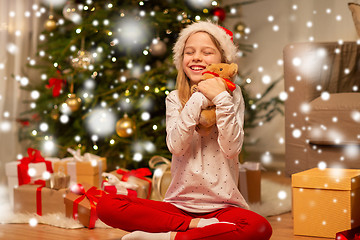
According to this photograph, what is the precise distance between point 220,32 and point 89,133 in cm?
127

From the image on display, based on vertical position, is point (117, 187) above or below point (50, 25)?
below

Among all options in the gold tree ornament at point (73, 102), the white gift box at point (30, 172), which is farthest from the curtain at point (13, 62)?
the white gift box at point (30, 172)

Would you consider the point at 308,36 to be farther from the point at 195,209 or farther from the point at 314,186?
the point at 195,209

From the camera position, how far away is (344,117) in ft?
6.25

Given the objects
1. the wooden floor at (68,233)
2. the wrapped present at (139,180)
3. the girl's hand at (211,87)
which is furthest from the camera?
the wrapped present at (139,180)

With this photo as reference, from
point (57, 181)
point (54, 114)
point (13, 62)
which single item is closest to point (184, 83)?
point (57, 181)

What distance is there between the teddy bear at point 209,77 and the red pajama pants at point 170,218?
0.83 ft

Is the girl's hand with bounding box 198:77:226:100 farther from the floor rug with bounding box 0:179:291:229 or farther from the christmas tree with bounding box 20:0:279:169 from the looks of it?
the christmas tree with bounding box 20:0:279:169

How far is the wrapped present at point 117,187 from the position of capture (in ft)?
6.38

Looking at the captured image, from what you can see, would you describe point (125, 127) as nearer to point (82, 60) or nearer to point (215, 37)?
point (82, 60)

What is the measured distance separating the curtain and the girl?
4.72 ft

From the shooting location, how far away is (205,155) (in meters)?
1.50

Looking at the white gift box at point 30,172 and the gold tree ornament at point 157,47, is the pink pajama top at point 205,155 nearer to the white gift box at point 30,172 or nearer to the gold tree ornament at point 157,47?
the white gift box at point 30,172

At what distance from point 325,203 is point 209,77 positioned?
1.98ft
